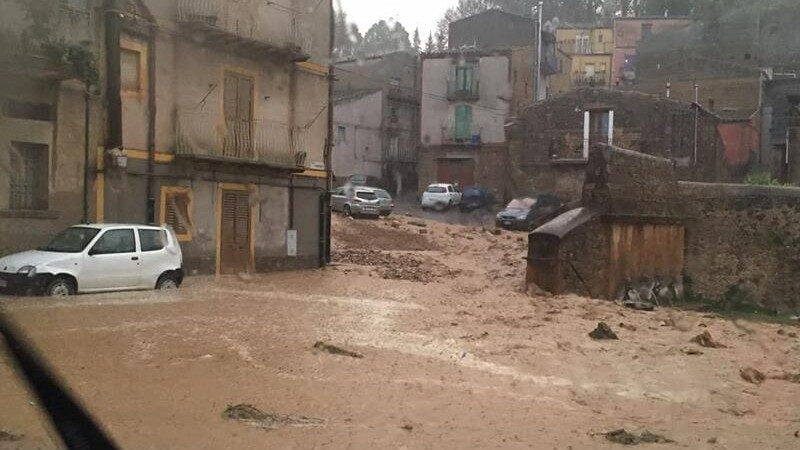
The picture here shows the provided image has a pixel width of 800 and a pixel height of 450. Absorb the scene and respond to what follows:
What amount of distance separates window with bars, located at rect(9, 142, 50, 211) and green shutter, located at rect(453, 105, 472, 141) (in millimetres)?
31812

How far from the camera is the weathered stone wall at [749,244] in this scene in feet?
73.5

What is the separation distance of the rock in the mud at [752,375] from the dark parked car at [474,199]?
29.5 m

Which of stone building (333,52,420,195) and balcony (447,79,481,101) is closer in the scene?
balcony (447,79,481,101)

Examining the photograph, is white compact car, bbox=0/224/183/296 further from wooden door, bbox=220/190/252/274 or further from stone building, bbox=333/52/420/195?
stone building, bbox=333/52/420/195

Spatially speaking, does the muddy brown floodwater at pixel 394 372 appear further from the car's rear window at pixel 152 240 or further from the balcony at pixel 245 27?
the balcony at pixel 245 27

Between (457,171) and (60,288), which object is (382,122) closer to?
(457,171)

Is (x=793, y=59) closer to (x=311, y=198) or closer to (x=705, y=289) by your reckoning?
(x=705, y=289)

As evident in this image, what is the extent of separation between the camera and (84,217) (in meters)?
16.8

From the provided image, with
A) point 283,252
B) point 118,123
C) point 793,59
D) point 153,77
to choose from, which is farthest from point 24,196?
point 793,59

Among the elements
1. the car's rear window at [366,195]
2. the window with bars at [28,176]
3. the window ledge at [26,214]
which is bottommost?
the window ledge at [26,214]

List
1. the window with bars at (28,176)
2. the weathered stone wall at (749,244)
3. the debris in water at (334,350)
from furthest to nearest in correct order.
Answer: the weathered stone wall at (749,244)
the window with bars at (28,176)
the debris in water at (334,350)

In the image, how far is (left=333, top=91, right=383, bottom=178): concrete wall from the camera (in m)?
46.0

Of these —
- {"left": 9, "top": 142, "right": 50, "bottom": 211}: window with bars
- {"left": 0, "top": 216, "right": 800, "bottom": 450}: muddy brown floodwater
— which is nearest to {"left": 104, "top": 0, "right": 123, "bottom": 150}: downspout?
{"left": 9, "top": 142, "right": 50, "bottom": 211}: window with bars

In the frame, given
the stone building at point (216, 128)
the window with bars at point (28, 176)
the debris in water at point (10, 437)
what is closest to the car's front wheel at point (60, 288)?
the stone building at point (216, 128)
